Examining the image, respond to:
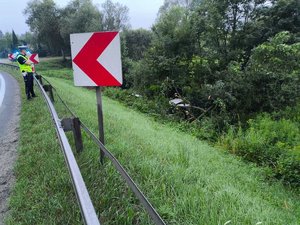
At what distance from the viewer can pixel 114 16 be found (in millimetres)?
44625

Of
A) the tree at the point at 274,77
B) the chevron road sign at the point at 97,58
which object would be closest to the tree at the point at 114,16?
the tree at the point at 274,77

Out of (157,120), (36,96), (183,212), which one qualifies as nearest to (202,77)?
(157,120)

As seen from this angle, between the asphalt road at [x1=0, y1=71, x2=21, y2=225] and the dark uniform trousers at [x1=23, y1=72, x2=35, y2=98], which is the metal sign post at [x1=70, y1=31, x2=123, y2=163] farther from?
the dark uniform trousers at [x1=23, y1=72, x2=35, y2=98]

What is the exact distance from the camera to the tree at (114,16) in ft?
143

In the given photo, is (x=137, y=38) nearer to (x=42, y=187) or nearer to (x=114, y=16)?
(x=114, y=16)

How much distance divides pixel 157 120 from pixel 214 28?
7.92 m

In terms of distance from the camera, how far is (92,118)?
689cm

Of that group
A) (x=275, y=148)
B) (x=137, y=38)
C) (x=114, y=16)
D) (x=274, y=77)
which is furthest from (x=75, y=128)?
(x=114, y=16)

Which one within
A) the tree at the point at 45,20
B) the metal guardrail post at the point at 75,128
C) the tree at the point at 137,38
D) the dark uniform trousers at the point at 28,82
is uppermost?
the tree at the point at 45,20

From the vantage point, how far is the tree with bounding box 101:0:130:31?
4366cm

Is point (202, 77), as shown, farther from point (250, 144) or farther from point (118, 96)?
point (250, 144)

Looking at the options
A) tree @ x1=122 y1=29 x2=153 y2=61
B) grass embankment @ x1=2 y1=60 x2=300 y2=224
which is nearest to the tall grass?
grass embankment @ x1=2 y1=60 x2=300 y2=224

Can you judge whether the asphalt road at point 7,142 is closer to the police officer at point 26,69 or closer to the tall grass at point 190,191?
the police officer at point 26,69

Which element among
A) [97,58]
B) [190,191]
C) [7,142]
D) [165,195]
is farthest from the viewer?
[7,142]
